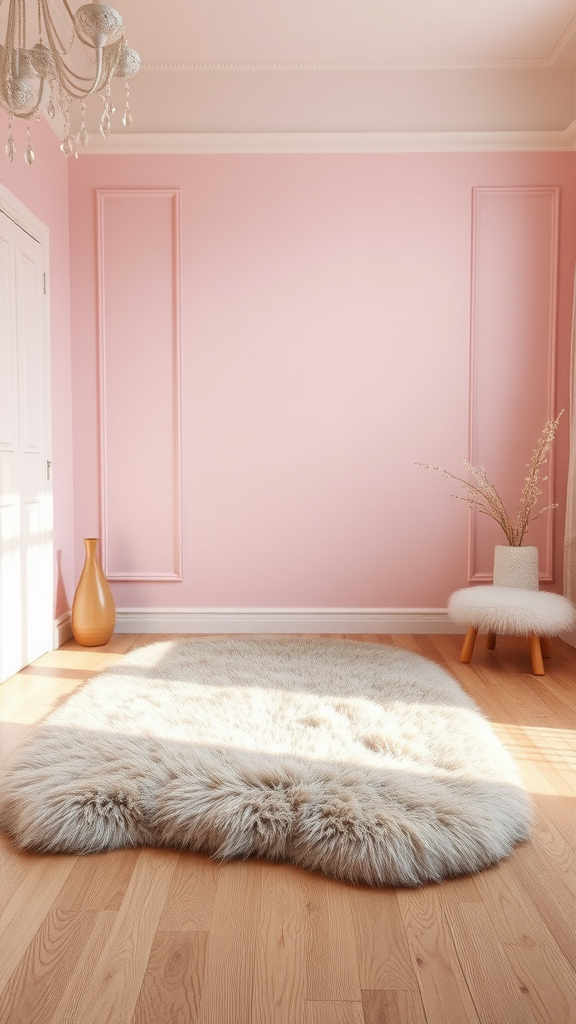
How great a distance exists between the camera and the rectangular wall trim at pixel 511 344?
4.02m

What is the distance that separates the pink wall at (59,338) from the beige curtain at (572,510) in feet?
8.77

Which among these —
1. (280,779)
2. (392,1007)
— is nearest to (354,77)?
(280,779)

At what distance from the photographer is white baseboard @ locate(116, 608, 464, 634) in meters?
4.12

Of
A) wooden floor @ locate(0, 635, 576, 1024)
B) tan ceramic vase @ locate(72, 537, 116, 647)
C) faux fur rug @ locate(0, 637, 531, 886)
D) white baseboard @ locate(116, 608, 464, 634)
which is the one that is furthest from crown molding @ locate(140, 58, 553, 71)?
wooden floor @ locate(0, 635, 576, 1024)

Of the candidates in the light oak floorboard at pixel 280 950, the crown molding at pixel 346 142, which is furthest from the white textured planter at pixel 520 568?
the light oak floorboard at pixel 280 950

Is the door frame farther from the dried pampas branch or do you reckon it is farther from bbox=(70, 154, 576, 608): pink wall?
the dried pampas branch

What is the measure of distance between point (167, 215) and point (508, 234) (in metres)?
1.87

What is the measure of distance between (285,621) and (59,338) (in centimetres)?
196

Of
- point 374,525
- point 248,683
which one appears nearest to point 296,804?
point 248,683

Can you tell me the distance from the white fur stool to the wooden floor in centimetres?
136

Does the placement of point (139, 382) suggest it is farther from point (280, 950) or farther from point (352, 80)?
point (280, 950)

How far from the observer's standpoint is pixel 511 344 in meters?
4.06

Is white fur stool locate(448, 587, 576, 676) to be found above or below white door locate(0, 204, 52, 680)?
below

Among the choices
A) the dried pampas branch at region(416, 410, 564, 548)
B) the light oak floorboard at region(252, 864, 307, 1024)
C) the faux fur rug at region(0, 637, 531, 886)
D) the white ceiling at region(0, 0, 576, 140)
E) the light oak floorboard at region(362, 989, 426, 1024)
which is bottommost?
the light oak floorboard at region(252, 864, 307, 1024)
